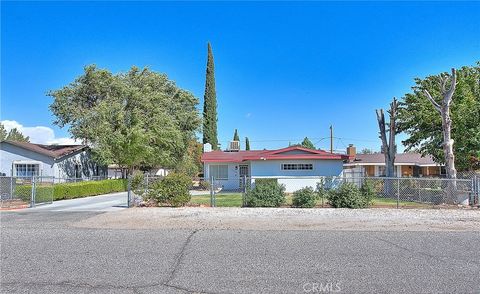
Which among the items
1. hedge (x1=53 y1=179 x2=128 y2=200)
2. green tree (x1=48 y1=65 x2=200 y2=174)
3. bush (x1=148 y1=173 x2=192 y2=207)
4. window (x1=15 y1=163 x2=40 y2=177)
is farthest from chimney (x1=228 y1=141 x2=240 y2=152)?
bush (x1=148 y1=173 x2=192 y2=207)

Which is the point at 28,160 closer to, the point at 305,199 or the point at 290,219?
the point at 305,199

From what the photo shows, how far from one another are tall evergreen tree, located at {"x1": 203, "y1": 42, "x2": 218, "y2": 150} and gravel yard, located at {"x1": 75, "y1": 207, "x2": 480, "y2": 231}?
25.6m

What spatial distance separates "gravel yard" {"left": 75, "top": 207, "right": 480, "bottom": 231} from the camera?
10.5m

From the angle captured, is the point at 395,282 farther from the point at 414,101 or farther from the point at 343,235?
the point at 414,101

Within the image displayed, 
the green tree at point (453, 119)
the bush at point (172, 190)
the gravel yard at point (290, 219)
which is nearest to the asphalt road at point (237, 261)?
the gravel yard at point (290, 219)

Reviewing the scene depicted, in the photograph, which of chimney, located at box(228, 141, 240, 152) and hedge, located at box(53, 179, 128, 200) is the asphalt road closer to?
hedge, located at box(53, 179, 128, 200)

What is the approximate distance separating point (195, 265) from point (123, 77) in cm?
2910

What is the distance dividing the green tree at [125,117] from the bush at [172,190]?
1259 cm

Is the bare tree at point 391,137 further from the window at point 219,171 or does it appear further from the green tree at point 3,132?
the green tree at point 3,132

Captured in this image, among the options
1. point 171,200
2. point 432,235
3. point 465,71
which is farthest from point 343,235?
point 465,71

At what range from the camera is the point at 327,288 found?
504 centimetres

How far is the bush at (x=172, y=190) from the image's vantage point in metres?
15.2
